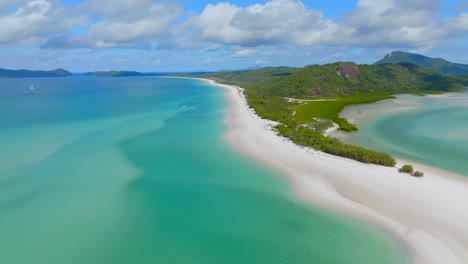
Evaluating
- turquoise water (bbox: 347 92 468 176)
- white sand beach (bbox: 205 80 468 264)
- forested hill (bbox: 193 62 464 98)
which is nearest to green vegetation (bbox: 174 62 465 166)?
forested hill (bbox: 193 62 464 98)

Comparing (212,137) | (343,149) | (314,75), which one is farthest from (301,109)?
(314,75)

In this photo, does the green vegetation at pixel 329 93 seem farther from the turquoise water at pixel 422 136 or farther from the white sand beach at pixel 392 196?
the turquoise water at pixel 422 136

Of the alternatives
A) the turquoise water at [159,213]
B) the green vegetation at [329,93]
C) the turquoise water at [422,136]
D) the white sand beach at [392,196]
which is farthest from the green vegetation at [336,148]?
the turquoise water at [159,213]

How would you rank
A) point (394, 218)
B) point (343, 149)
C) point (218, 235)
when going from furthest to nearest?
point (343, 149)
point (394, 218)
point (218, 235)

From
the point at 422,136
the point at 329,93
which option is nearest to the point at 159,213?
the point at 422,136

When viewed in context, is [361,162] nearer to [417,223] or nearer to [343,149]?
[343,149]

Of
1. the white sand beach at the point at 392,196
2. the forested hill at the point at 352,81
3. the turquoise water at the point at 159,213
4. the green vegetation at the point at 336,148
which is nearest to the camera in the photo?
the turquoise water at the point at 159,213

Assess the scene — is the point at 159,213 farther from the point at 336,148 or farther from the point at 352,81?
the point at 352,81
